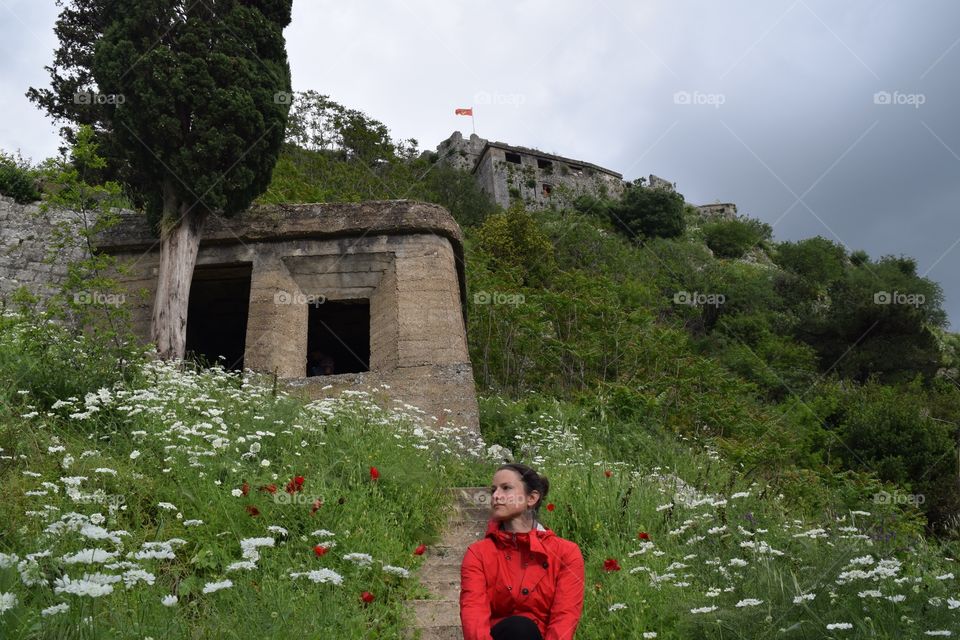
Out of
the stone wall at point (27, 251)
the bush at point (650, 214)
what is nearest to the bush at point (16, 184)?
the stone wall at point (27, 251)

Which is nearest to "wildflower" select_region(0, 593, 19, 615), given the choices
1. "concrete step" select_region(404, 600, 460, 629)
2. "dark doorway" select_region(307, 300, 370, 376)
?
"concrete step" select_region(404, 600, 460, 629)

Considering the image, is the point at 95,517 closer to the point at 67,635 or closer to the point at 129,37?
the point at 67,635

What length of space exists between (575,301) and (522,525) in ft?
37.9

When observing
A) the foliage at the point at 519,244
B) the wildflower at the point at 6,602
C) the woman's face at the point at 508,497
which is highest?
the foliage at the point at 519,244

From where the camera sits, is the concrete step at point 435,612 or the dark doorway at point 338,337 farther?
the dark doorway at point 338,337

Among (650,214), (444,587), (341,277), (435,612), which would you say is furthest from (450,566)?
(650,214)

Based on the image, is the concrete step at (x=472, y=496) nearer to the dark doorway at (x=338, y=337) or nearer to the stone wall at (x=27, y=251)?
the dark doorway at (x=338, y=337)

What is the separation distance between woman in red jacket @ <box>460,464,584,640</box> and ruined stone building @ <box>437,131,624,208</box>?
40054 millimetres

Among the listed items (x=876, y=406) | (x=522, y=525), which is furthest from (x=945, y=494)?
(x=522, y=525)

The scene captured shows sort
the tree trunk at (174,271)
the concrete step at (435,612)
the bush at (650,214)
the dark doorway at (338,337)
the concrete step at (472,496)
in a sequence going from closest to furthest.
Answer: the concrete step at (435,612), the concrete step at (472,496), the tree trunk at (174,271), the dark doorway at (338,337), the bush at (650,214)

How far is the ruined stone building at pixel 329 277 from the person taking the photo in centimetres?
923

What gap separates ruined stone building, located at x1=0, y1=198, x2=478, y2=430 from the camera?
9234 millimetres

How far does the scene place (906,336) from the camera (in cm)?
2761

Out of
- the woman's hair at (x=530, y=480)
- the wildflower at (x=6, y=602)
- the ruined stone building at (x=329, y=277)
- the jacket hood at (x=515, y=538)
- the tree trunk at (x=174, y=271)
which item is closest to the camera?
the wildflower at (x=6, y=602)
